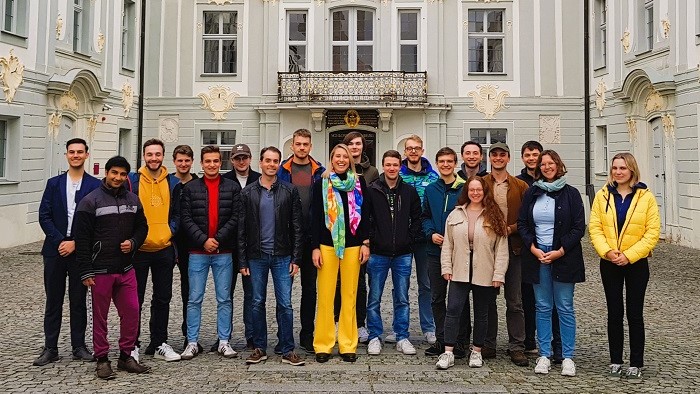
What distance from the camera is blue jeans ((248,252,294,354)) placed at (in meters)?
6.02

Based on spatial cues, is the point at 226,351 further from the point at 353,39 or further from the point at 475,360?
the point at 353,39

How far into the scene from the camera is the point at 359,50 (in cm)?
2122

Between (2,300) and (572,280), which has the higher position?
(572,280)

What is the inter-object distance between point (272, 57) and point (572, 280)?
656 inches

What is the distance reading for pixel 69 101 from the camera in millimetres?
16938

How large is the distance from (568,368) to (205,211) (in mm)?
3424

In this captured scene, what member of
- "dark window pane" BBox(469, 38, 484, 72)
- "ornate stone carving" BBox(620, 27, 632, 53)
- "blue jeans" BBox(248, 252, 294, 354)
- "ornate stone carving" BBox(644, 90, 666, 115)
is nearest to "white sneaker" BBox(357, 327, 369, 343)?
"blue jeans" BBox(248, 252, 294, 354)

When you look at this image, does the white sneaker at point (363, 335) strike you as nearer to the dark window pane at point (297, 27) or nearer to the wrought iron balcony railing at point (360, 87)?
the wrought iron balcony railing at point (360, 87)

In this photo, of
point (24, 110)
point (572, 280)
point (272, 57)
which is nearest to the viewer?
point (572, 280)

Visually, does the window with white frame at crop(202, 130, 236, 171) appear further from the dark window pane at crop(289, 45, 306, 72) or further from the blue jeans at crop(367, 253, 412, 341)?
the blue jeans at crop(367, 253, 412, 341)

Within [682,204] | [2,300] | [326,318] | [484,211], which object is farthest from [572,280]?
→ [682,204]

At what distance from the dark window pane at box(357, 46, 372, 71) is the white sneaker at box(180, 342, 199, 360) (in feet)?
52.2

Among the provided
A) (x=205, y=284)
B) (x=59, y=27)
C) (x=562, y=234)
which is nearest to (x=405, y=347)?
(x=562, y=234)

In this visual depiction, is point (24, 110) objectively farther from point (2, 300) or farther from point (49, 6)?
point (2, 300)
